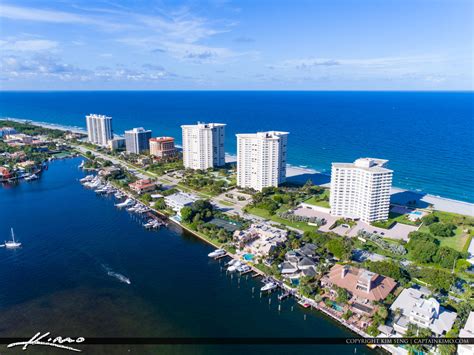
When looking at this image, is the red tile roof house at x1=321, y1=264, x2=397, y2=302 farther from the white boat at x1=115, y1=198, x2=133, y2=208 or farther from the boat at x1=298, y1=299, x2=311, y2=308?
the white boat at x1=115, y1=198, x2=133, y2=208

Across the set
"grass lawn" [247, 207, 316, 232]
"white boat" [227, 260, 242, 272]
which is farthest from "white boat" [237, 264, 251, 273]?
"grass lawn" [247, 207, 316, 232]

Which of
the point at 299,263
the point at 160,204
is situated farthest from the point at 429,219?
the point at 160,204

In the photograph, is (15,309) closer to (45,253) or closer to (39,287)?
(39,287)

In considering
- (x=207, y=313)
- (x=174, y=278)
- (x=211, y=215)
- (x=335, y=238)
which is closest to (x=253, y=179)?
(x=211, y=215)

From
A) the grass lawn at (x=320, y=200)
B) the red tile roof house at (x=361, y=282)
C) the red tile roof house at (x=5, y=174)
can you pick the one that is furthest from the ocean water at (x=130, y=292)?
the red tile roof house at (x=5, y=174)

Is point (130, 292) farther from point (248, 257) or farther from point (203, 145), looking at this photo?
point (203, 145)

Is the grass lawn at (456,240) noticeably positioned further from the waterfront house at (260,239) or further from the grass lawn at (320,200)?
the waterfront house at (260,239)
